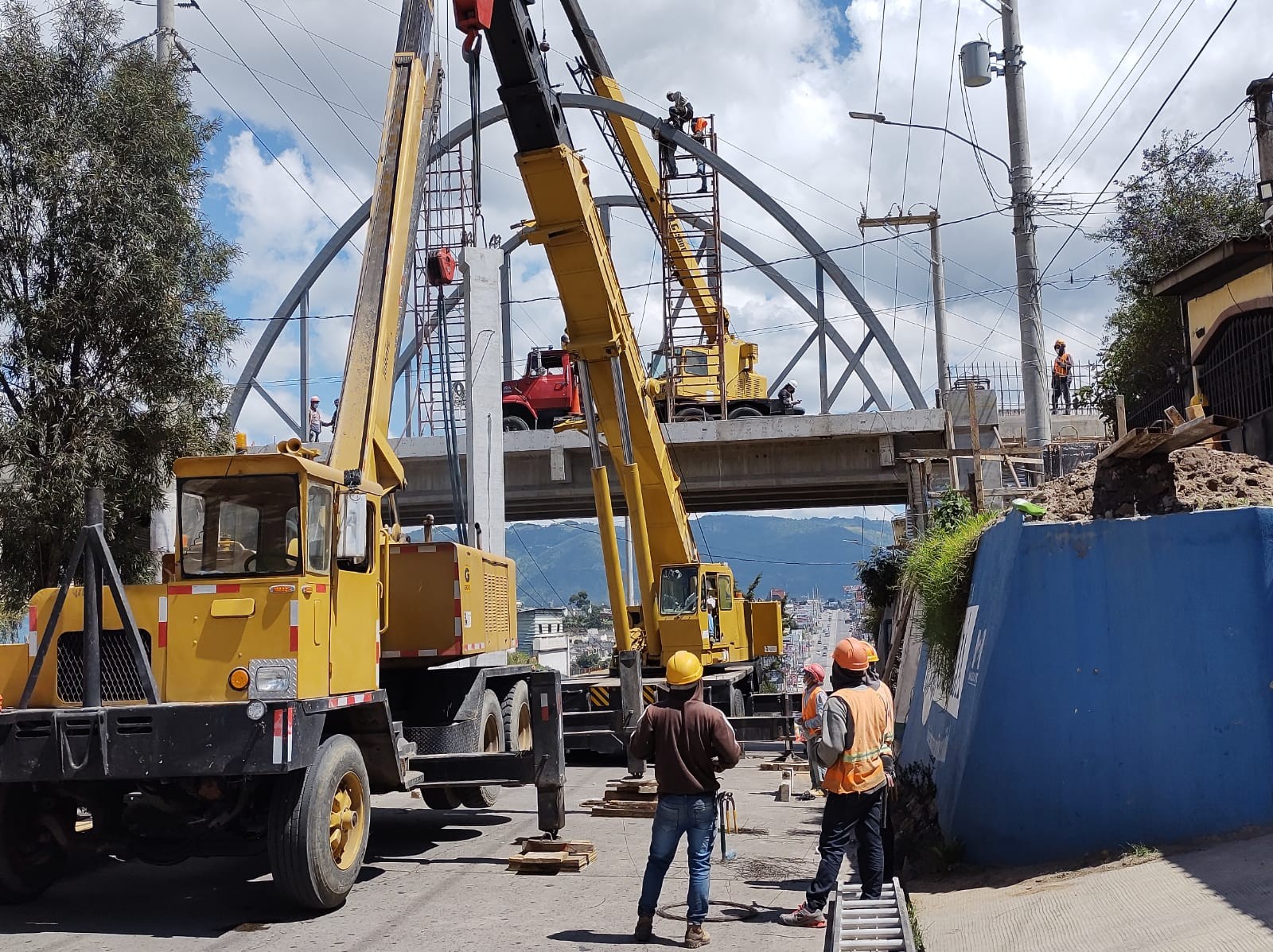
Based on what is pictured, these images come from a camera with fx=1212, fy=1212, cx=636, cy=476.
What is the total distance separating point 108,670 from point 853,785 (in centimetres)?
505

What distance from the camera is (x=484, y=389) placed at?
21.4 meters

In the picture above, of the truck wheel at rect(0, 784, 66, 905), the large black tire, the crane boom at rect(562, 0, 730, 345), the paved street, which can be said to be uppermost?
the crane boom at rect(562, 0, 730, 345)

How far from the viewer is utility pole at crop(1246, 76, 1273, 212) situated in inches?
769

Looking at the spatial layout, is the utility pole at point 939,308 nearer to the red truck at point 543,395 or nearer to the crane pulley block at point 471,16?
the red truck at point 543,395

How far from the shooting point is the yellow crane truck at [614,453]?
48.8 feet

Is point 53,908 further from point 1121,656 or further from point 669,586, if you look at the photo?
point 669,586

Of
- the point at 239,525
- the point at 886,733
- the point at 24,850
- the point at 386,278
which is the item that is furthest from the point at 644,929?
the point at 386,278

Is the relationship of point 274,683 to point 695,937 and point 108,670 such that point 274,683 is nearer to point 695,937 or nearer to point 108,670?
point 108,670

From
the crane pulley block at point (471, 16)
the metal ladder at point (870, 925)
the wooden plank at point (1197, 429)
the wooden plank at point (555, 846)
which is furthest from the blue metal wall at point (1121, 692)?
the crane pulley block at point (471, 16)

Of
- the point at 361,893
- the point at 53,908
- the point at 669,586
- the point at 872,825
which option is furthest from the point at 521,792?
the point at 872,825

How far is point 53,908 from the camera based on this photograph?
8633 mm

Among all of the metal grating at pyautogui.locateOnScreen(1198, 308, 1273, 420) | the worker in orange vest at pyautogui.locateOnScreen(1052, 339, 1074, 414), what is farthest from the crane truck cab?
the metal grating at pyautogui.locateOnScreen(1198, 308, 1273, 420)

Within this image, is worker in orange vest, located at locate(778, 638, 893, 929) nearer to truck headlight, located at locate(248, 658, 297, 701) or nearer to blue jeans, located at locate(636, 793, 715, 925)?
blue jeans, located at locate(636, 793, 715, 925)

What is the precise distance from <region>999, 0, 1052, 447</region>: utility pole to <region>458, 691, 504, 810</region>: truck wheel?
28.4ft
